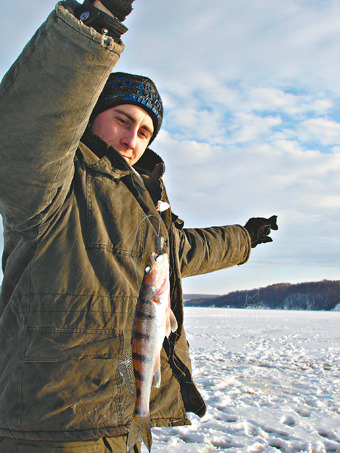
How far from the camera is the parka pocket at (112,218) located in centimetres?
205

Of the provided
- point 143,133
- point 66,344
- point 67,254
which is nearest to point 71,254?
point 67,254

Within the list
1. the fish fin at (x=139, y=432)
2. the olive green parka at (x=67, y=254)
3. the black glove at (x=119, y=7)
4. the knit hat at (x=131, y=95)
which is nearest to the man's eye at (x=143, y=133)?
the knit hat at (x=131, y=95)

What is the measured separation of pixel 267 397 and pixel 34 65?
7.02 meters

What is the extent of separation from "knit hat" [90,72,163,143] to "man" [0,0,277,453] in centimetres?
50

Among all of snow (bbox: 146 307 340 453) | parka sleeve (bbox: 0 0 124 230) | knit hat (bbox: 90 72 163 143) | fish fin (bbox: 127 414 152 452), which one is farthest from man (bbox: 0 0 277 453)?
snow (bbox: 146 307 340 453)

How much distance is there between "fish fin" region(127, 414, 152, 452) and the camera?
1.75m

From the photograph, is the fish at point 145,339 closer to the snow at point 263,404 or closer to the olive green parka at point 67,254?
the olive green parka at point 67,254

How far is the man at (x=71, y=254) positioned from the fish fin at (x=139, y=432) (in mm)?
136

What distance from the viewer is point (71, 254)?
6.30 ft

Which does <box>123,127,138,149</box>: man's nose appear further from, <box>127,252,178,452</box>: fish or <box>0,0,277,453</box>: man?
<box>127,252,178,452</box>: fish

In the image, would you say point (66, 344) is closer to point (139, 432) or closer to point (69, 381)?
point (69, 381)

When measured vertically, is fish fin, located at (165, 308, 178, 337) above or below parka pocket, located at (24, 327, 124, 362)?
above

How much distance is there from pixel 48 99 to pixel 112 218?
845 millimetres

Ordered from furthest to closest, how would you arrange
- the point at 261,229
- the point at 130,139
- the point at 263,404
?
the point at 263,404, the point at 261,229, the point at 130,139
